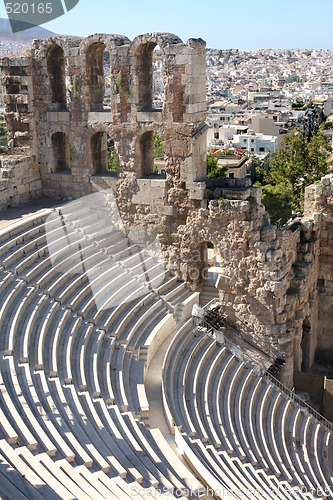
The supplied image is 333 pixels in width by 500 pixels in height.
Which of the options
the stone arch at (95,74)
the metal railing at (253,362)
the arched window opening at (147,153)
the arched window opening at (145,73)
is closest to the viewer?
the metal railing at (253,362)

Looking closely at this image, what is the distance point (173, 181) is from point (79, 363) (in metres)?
7.37

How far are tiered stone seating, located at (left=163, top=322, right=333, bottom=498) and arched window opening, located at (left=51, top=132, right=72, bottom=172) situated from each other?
7993mm

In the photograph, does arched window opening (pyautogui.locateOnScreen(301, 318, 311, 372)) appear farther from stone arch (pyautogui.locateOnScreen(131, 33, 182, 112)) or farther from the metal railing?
stone arch (pyautogui.locateOnScreen(131, 33, 182, 112))

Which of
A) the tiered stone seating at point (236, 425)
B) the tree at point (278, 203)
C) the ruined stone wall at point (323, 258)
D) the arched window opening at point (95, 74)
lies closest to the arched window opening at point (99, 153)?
the arched window opening at point (95, 74)

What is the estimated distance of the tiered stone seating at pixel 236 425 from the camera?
1190cm

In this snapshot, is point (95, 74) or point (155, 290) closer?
point (155, 290)

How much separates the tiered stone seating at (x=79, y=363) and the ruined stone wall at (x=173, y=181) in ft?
4.98

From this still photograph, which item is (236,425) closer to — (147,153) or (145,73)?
(147,153)

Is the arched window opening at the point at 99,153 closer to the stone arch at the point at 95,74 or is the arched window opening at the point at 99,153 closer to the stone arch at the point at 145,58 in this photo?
the stone arch at the point at 95,74

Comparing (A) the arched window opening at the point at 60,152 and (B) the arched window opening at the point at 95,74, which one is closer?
(B) the arched window opening at the point at 95,74

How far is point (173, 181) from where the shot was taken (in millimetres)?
18047

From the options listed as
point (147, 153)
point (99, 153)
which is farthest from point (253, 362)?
point (99, 153)

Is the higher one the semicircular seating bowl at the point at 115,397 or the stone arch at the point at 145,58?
the stone arch at the point at 145,58

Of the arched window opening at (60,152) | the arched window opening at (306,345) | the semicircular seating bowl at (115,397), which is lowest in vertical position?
the arched window opening at (306,345)
